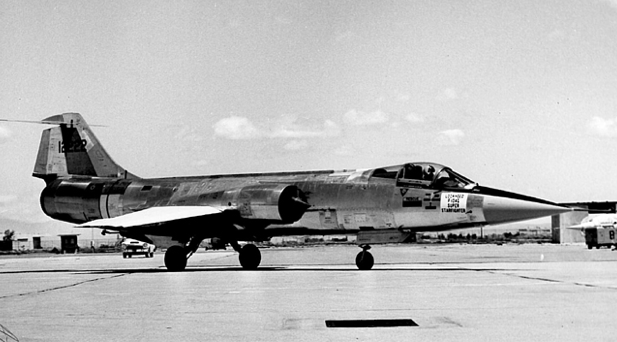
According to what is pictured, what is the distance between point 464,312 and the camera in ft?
27.9

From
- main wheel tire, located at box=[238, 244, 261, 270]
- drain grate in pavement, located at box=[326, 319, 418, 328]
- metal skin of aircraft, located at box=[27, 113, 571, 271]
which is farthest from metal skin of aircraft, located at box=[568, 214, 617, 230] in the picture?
drain grate in pavement, located at box=[326, 319, 418, 328]

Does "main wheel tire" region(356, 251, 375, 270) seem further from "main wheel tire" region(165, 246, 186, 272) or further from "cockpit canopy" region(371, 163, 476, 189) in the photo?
"main wheel tire" region(165, 246, 186, 272)

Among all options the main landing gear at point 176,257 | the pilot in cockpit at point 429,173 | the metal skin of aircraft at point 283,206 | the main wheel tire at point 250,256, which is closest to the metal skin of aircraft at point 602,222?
the metal skin of aircraft at point 283,206

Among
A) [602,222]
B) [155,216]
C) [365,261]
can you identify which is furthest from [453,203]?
[602,222]

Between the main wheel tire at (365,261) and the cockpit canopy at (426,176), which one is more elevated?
the cockpit canopy at (426,176)

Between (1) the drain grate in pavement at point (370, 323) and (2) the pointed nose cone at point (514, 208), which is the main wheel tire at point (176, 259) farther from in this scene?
(1) the drain grate in pavement at point (370, 323)

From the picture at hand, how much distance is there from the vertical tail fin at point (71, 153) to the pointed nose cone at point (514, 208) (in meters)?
13.4

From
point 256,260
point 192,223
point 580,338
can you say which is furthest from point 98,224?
point 580,338

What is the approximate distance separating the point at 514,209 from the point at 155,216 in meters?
9.81

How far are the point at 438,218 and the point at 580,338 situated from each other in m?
12.7

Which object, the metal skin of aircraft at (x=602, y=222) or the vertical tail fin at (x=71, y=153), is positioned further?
the metal skin of aircraft at (x=602, y=222)

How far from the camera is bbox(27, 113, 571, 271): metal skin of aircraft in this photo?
18969 mm

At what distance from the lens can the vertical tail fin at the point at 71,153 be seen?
26172 millimetres

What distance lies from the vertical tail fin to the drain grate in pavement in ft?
64.4
